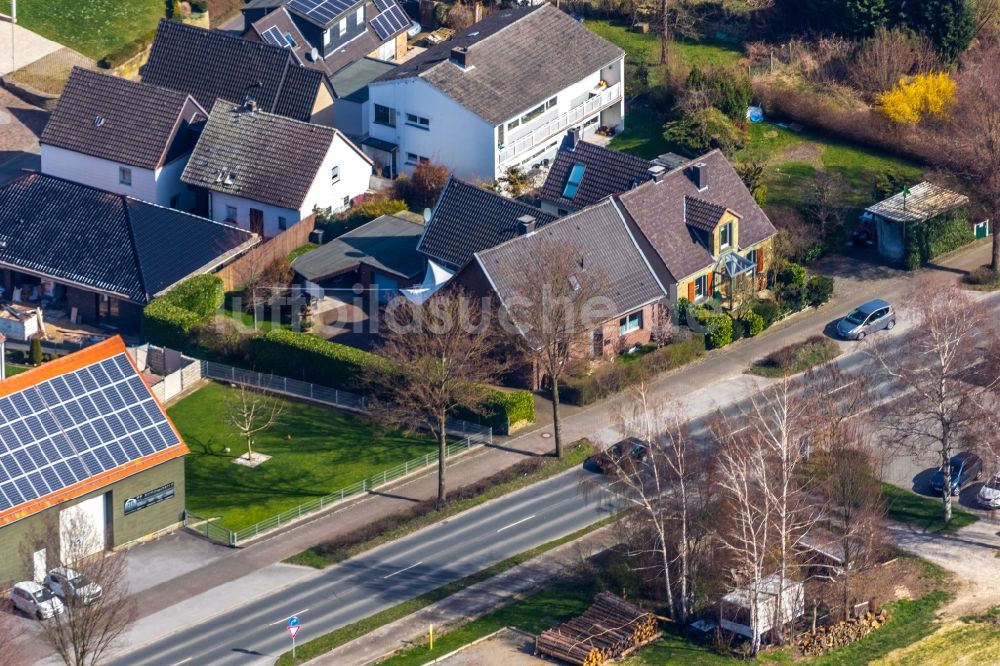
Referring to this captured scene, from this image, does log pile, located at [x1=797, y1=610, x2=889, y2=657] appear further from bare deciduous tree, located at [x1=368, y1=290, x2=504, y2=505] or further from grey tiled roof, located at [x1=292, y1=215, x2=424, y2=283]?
grey tiled roof, located at [x1=292, y1=215, x2=424, y2=283]

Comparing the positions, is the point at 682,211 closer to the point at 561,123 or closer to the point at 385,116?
the point at 561,123

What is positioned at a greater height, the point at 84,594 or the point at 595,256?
the point at 595,256

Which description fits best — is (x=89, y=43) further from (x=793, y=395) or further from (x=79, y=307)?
(x=793, y=395)

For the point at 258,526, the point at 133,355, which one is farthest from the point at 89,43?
the point at 258,526

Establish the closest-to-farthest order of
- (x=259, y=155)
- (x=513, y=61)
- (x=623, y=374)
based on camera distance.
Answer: (x=623, y=374) < (x=259, y=155) < (x=513, y=61)

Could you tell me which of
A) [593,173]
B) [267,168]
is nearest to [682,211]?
[593,173]
